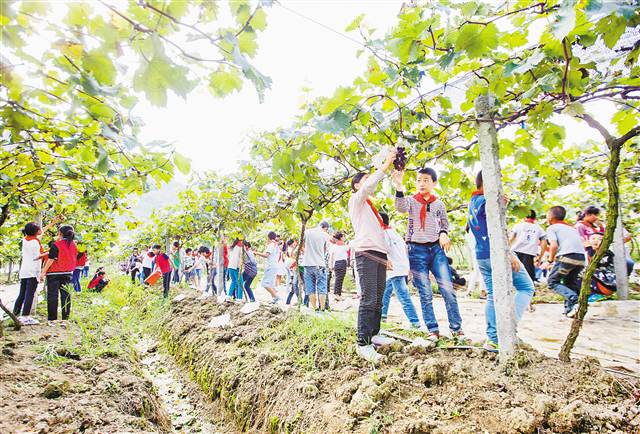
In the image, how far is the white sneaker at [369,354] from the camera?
290cm

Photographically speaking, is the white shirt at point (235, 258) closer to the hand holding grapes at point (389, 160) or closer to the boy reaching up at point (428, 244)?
the boy reaching up at point (428, 244)

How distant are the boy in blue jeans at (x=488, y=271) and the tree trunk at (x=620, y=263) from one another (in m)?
4.90

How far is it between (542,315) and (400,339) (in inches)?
175

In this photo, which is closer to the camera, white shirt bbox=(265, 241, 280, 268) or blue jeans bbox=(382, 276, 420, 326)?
blue jeans bbox=(382, 276, 420, 326)

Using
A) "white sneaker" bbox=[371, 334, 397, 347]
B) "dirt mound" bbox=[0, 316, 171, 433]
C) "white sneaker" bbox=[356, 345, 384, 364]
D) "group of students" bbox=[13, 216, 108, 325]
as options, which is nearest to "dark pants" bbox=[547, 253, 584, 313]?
"white sneaker" bbox=[371, 334, 397, 347]

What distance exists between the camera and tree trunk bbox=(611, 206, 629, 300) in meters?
6.26

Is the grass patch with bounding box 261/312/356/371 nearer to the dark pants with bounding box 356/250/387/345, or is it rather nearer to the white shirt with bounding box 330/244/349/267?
the dark pants with bounding box 356/250/387/345

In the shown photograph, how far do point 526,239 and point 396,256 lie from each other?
2.18 metres

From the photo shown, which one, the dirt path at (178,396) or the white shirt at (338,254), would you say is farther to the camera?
the white shirt at (338,254)

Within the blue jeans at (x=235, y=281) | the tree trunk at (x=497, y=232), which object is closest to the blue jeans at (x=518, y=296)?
the tree trunk at (x=497, y=232)

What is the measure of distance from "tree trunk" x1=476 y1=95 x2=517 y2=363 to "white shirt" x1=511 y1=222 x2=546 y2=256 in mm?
3106

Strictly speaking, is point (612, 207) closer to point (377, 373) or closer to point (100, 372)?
point (377, 373)

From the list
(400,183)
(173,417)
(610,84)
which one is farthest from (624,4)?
(173,417)

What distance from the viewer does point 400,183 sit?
2984mm
